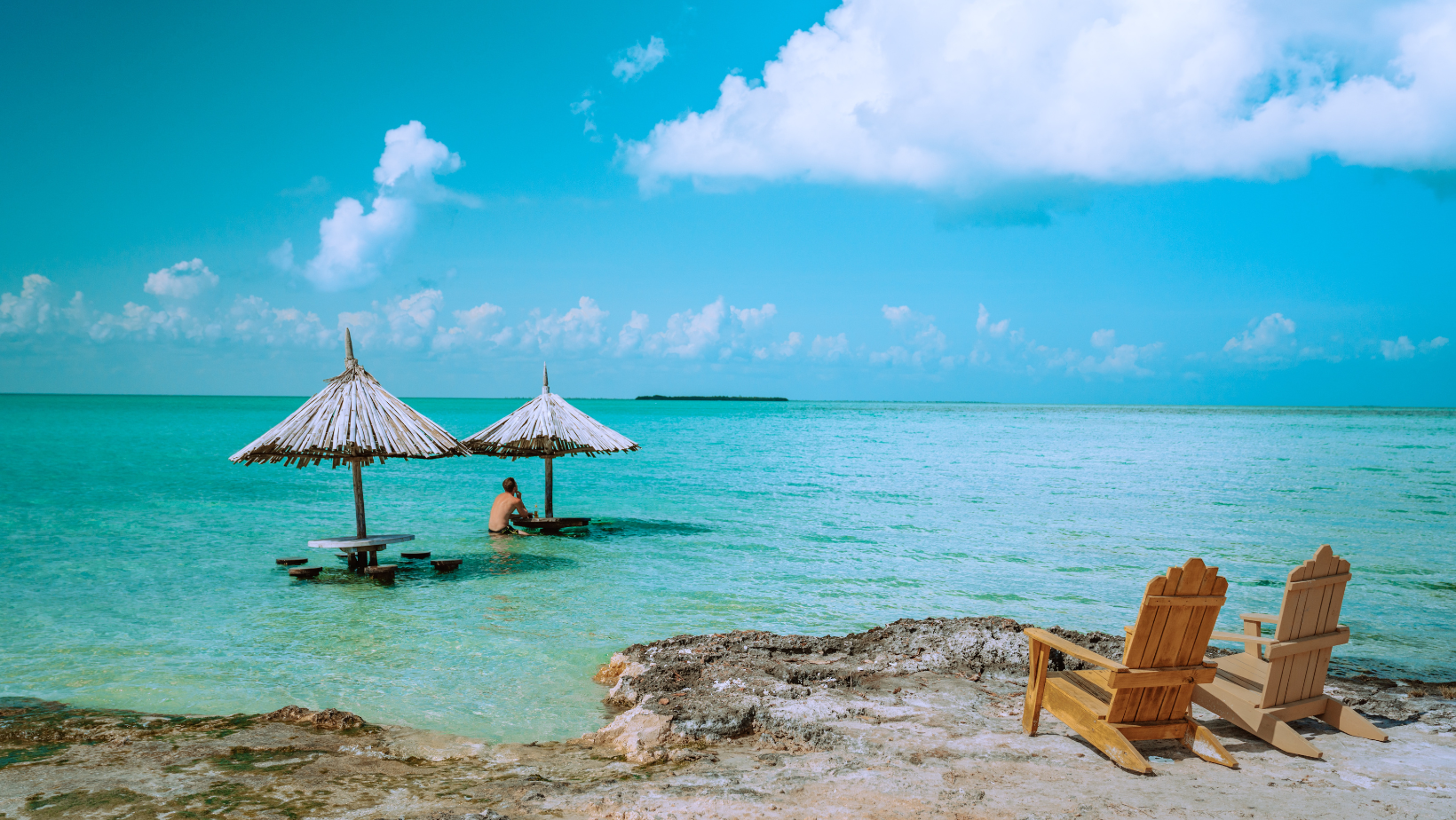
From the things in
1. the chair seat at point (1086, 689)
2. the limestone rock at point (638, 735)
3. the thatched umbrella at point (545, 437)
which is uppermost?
the thatched umbrella at point (545, 437)

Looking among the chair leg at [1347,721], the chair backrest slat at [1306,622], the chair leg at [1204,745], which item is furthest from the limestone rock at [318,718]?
the chair leg at [1347,721]

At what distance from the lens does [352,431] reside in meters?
10.3

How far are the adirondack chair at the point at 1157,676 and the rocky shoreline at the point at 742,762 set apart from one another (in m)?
0.16

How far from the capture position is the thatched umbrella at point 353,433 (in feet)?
33.1

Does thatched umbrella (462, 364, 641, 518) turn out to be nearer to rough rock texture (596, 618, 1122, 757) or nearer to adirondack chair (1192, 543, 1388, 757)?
rough rock texture (596, 618, 1122, 757)

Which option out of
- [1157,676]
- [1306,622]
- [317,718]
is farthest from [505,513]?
[1306,622]

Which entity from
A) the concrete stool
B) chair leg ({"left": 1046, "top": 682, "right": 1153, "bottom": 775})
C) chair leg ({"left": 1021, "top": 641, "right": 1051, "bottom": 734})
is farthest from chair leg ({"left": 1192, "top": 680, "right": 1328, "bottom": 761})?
the concrete stool

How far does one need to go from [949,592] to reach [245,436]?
51959mm

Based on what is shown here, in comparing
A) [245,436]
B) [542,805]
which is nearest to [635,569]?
[542,805]

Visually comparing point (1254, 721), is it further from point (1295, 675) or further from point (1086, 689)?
point (1086, 689)

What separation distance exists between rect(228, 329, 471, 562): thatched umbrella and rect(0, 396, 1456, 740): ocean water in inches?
68.8

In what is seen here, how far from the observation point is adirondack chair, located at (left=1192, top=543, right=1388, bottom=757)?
4691 mm

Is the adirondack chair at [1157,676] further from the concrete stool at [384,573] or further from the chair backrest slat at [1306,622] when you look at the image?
the concrete stool at [384,573]

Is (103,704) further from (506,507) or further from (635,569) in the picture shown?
(506,507)
